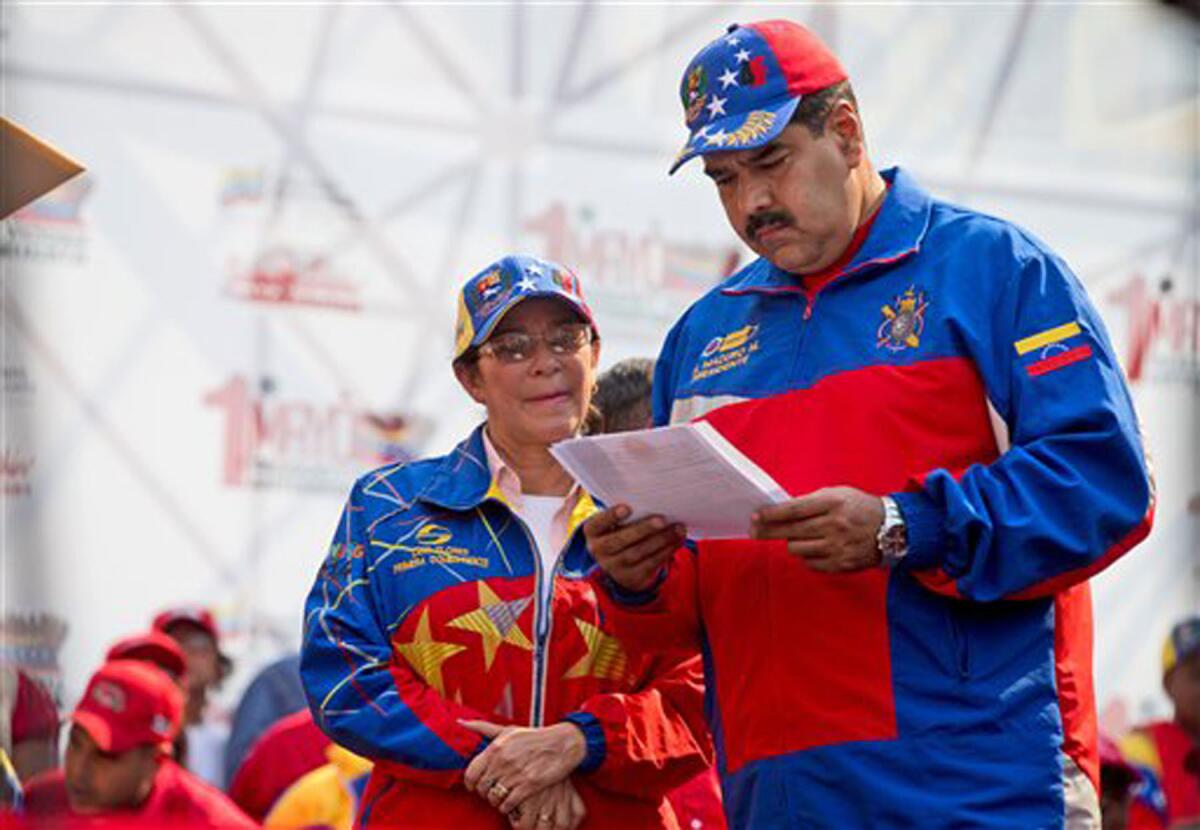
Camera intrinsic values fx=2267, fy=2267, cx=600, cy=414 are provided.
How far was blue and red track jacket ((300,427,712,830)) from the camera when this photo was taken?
339cm

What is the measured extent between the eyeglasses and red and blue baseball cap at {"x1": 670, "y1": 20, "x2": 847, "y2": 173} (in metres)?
0.59

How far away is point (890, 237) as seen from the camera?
119 inches

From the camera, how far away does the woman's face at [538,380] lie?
3.59 m

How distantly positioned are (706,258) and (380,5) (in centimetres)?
124

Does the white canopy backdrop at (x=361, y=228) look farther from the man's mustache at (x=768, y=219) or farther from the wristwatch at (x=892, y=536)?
the wristwatch at (x=892, y=536)

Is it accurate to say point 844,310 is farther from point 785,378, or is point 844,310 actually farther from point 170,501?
point 170,501

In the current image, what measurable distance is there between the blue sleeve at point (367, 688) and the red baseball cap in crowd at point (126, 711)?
1.85 meters

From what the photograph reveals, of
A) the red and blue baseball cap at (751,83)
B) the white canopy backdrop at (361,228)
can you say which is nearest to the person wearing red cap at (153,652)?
the white canopy backdrop at (361,228)

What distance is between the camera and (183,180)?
250 inches

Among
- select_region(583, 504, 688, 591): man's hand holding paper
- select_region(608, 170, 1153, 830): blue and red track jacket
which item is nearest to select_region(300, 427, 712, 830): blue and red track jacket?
select_region(583, 504, 688, 591): man's hand holding paper

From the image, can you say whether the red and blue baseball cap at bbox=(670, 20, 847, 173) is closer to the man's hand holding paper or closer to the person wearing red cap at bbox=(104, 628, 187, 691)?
the man's hand holding paper

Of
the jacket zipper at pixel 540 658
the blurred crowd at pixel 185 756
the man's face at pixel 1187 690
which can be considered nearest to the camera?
the jacket zipper at pixel 540 658

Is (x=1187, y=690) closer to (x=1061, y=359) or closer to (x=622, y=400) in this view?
(x=622, y=400)

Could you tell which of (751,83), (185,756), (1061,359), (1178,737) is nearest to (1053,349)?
(1061,359)
